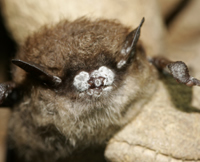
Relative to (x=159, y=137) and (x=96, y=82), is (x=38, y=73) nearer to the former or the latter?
(x=96, y=82)

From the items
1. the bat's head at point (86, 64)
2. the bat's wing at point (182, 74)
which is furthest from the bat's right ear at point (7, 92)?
the bat's wing at point (182, 74)

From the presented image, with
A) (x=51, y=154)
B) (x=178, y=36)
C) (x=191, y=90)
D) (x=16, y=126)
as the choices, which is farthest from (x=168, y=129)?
(x=178, y=36)

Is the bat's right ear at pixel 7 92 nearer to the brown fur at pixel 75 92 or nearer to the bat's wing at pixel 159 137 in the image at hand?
the brown fur at pixel 75 92

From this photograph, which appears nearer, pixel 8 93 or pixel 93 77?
pixel 93 77

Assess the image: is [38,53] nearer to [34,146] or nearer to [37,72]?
[37,72]

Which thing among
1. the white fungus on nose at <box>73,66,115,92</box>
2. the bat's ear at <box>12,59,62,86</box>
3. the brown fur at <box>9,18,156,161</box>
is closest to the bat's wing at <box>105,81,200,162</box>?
the brown fur at <box>9,18,156,161</box>

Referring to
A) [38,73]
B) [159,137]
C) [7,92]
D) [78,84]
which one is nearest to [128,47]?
[78,84]

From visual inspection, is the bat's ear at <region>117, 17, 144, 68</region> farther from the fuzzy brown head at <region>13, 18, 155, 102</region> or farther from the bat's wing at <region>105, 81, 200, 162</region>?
the bat's wing at <region>105, 81, 200, 162</region>

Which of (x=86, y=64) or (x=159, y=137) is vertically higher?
(x=86, y=64)
